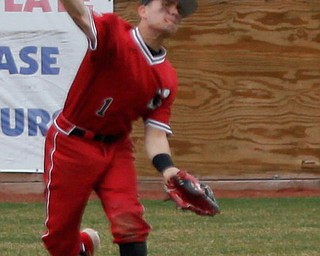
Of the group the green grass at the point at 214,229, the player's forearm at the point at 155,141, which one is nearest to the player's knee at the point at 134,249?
the player's forearm at the point at 155,141

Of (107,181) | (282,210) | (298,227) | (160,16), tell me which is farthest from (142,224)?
(282,210)

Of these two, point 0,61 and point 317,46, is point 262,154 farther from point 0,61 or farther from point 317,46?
point 0,61

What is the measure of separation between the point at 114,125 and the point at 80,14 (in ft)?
2.30

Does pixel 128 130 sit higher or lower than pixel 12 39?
higher

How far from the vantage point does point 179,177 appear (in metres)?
5.51

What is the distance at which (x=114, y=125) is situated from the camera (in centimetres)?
591

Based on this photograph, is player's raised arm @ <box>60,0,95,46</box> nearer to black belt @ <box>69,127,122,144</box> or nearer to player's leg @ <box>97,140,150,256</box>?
black belt @ <box>69,127,122,144</box>

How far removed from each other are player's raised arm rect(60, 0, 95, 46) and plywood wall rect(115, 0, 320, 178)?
588 centimetres

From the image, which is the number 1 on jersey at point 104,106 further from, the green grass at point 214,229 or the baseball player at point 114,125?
the green grass at point 214,229

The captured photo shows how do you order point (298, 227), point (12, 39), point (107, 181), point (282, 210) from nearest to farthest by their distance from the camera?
point (107, 181)
point (298, 227)
point (282, 210)
point (12, 39)

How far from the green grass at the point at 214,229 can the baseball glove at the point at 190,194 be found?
219 centimetres

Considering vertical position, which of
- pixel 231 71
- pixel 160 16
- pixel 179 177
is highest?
pixel 160 16

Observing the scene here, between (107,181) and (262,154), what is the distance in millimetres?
5824

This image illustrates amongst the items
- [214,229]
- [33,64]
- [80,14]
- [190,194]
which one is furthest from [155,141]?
[33,64]
